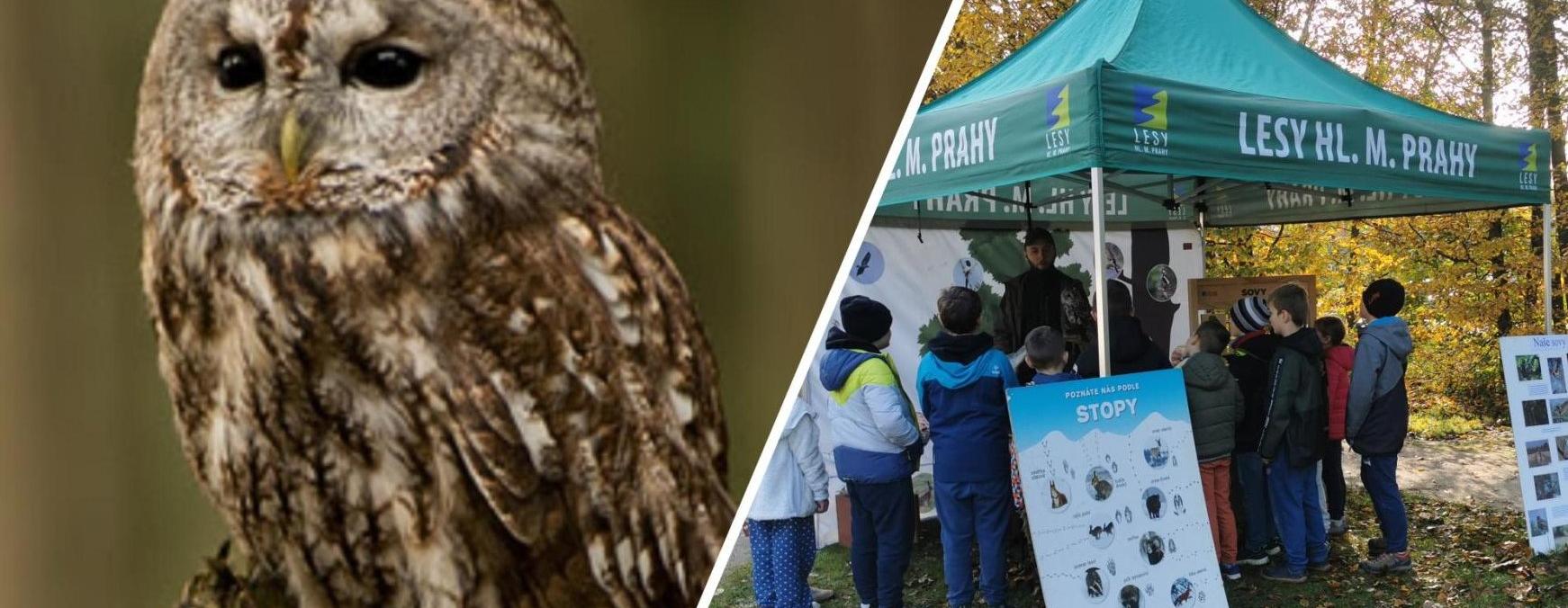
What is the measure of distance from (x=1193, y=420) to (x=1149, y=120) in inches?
29.8

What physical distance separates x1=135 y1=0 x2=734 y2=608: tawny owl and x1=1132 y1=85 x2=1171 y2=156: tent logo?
1268mm

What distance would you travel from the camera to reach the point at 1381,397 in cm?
238

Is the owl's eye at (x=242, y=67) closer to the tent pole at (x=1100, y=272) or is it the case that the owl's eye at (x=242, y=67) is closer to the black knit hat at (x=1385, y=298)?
the tent pole at (x=1100, y=272)

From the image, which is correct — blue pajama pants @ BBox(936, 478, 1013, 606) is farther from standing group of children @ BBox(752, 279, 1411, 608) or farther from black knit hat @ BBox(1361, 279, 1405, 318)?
black knit hat @ BBox(1361, 279, 1405, 318)

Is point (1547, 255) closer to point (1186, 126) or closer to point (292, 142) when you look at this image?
point (1186, 126)

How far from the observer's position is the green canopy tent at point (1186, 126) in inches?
67.7

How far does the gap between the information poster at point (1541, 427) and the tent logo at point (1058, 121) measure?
131cm

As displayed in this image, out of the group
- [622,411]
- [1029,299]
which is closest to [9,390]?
[622,411]

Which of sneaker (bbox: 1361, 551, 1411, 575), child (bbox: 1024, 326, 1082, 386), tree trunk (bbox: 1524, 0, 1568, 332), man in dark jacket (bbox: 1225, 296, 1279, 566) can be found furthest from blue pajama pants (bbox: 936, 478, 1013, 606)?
tree trunk (bbox: 1524, 0, 1568, 332)

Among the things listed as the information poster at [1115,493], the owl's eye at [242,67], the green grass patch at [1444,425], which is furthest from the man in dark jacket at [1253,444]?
the green grass patch at [1444,425]

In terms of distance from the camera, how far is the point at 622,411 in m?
0.63

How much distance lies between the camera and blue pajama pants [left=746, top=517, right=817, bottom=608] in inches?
66.7

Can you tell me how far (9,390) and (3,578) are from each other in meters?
0.11

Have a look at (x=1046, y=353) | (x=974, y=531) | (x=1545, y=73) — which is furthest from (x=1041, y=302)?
(x=1545, y=73)
